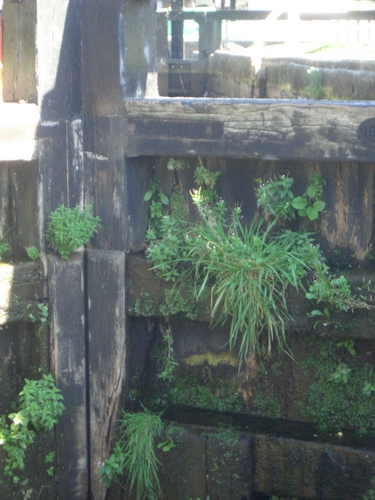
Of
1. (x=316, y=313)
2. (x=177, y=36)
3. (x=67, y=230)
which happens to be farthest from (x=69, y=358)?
(x=177, y=36)

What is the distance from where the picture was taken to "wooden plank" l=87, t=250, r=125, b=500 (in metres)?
4.11

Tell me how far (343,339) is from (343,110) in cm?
133

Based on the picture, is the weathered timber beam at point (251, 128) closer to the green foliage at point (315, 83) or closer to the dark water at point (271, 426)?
the dark water at point (271, 426)

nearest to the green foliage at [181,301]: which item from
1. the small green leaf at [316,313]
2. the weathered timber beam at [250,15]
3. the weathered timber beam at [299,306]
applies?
the weathered timber beam at [299,306]

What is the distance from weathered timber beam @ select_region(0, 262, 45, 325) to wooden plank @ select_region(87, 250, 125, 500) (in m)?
0.32

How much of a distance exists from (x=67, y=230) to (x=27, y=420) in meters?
1.16

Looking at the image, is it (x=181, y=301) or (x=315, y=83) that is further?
(x=315, y=83)

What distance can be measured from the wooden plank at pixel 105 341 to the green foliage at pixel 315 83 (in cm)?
401

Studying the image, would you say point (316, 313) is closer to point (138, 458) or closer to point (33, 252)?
point (138, 458)

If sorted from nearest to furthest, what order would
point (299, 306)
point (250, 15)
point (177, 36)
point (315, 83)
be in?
point (299, 306) → point (315, 83) → point (250, 15) → point (177, 36)

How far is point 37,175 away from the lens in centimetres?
399

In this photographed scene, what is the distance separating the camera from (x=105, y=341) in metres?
4.15

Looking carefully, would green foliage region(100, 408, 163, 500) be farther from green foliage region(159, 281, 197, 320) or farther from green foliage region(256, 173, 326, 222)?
green foliage region(256, 173, 326, 222)

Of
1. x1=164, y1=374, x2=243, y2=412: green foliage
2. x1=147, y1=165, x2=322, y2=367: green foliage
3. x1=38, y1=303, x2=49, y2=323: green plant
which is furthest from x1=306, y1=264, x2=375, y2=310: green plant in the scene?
x1=38, y1=303, x2=49, y2=323: green plant
